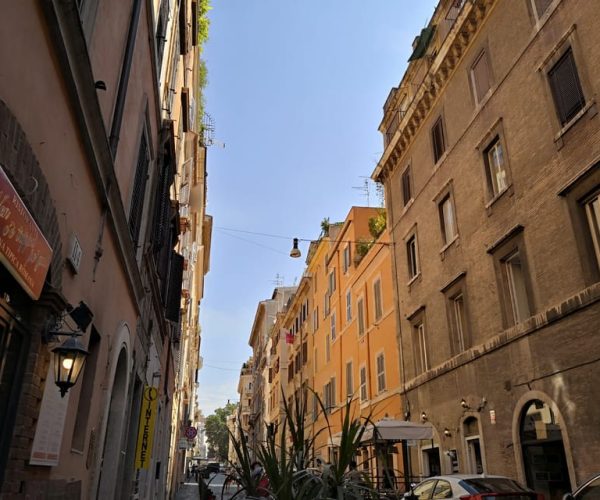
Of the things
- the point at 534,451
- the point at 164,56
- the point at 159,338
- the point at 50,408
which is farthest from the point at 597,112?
the point at 159,338

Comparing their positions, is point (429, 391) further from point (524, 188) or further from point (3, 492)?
point (3, 492)

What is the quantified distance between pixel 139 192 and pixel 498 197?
8.89 metres

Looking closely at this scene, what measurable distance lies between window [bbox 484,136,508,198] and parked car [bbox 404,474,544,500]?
23.0 ft

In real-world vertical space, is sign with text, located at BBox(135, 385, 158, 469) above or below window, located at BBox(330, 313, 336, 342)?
below

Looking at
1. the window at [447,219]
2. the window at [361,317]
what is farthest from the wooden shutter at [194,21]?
the window at [361,317]

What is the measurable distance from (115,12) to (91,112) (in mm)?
1895

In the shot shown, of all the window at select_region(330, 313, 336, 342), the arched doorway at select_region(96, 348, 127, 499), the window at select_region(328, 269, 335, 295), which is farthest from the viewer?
the window at select_region(328, 269, 335, 295)

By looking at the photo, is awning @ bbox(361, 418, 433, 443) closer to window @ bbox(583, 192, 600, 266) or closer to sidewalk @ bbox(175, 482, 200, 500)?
window @ bbox(583, 192, 600, 266)

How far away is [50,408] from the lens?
16.2 feet

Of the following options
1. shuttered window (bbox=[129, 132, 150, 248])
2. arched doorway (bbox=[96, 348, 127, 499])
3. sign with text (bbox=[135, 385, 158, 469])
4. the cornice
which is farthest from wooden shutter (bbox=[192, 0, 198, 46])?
arched doorway (bbox=[96, 348, 127, 499])

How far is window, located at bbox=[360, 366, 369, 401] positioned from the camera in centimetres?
2378

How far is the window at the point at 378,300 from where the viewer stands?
22656 mm

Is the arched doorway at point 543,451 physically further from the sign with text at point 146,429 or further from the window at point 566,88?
the sign with text at point 146,429

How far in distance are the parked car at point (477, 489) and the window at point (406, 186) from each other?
11.9m
